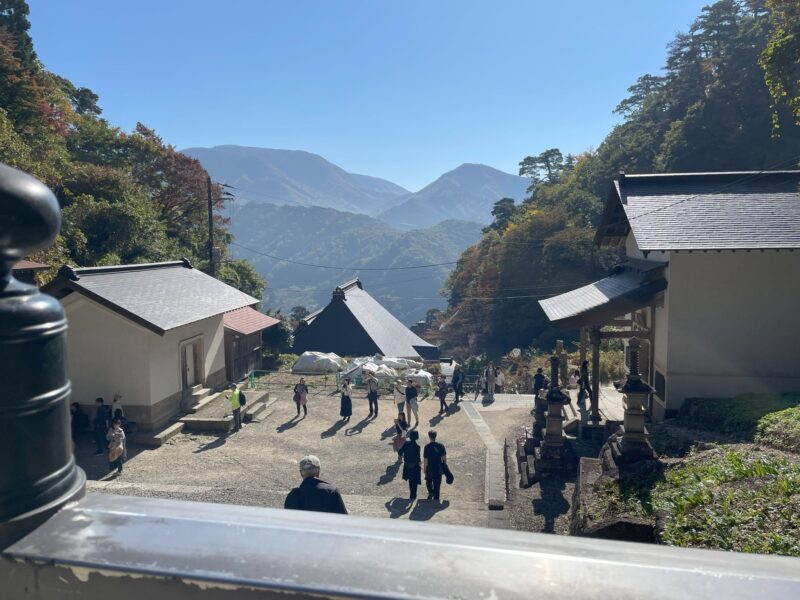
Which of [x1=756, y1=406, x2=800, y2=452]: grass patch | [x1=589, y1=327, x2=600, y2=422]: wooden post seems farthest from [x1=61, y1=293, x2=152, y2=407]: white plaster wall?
[x1=756, y1=406, x2=800, y2=452]: grass patch

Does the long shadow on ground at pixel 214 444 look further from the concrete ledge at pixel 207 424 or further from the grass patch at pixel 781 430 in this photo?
the grass patch at pixel 781 430

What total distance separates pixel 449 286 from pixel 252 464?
4730 cm

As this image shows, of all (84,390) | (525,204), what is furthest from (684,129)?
(84,390)

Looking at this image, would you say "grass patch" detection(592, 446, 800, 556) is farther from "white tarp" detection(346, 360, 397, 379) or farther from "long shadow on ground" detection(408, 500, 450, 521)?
"white tarp" detection(346, 360, 397, 379)

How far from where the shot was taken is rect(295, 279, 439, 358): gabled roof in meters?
31.0

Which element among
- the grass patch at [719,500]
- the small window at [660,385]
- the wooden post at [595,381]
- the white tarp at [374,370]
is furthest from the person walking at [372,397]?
the grass patch at [719,500]

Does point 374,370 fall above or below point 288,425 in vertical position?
above

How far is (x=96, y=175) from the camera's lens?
29.0 metres

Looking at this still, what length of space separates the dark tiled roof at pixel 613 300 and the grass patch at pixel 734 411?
8.28 ft

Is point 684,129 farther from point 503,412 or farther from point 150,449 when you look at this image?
point 150,449

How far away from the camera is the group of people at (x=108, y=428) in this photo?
39.2 ft

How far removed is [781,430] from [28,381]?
1043 centimetres

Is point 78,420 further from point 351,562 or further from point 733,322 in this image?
point 733,322

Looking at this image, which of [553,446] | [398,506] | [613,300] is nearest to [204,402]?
[398,506]
